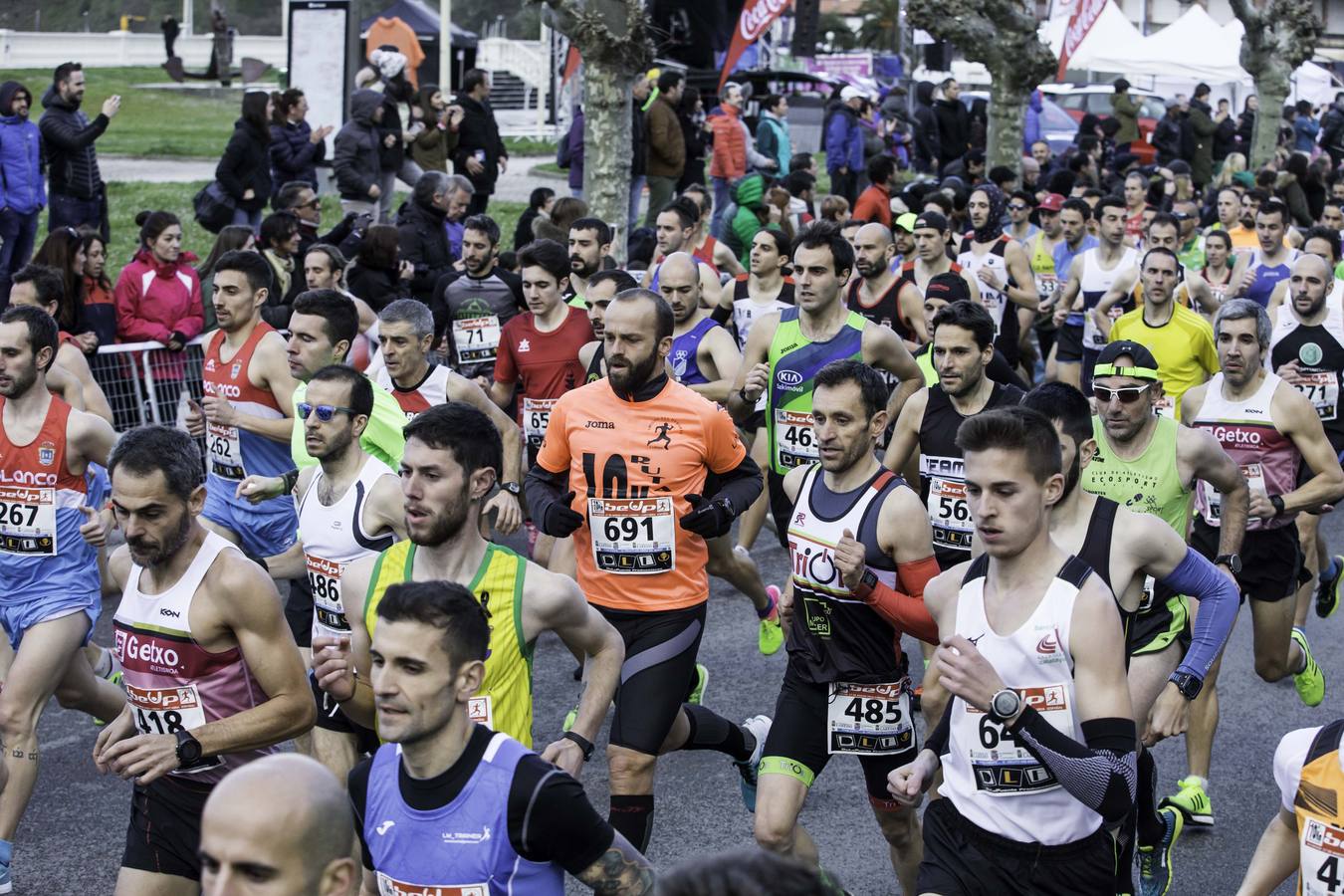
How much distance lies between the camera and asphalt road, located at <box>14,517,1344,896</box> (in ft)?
20.6

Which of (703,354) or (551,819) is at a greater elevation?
(703,354)

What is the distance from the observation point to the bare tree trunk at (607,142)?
14531mm

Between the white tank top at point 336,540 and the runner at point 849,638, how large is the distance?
4.89 feet

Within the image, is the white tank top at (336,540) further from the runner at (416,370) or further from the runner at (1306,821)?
the runner at (1306,821)

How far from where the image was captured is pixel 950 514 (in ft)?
23.3

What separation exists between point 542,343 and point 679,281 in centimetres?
82

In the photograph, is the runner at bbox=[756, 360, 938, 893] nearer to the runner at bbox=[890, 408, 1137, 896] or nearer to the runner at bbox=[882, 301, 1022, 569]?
the runner at bbox=[890, 408, 1137, 896]

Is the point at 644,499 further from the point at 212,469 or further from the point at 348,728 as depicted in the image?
the point at 212,469

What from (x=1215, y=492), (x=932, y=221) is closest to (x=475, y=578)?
(x=1215, y=492)

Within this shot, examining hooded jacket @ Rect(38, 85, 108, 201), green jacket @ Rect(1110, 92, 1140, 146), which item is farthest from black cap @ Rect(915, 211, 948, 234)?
green jacket @ Rect(1110, 92, 1140, 146)

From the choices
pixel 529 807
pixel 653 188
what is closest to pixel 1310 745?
pixel 529 807

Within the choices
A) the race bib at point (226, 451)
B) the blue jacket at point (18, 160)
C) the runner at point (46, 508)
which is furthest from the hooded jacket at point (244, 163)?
the runner at point (46, 508)

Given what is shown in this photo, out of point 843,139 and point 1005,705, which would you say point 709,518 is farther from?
point 843,139

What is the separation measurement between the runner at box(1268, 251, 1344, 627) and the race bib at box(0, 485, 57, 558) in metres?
6.16
